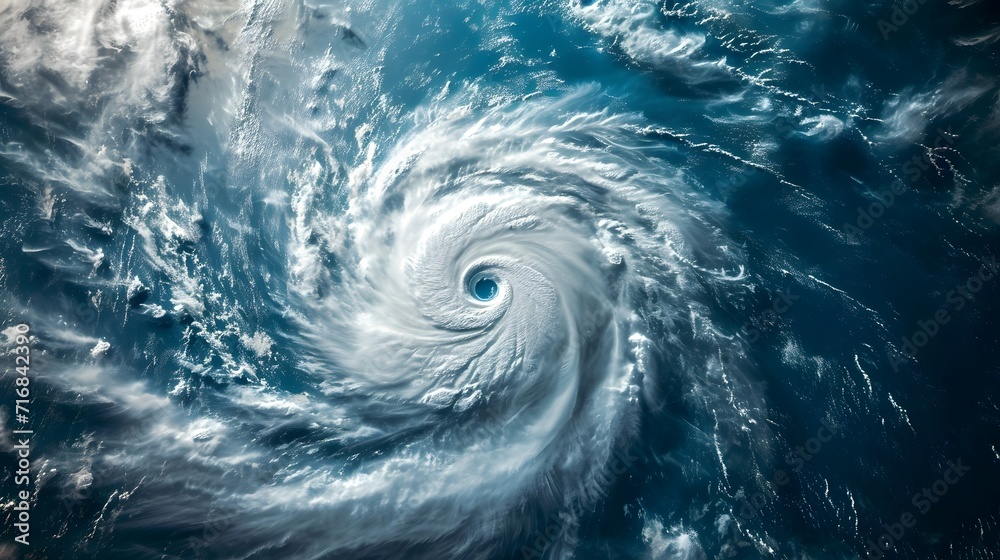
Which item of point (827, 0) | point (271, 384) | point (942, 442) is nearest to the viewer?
point (942, 442)

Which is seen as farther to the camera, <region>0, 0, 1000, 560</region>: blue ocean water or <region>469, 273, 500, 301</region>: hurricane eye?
<region>469, 273, 500, 301</region>: hurricane eye

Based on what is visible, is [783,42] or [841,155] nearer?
[841,155]

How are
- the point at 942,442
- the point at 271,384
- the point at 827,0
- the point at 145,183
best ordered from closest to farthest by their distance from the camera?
the point at 942,442 < the point at 271,384 < the point at 145,183 < the point at 827,0

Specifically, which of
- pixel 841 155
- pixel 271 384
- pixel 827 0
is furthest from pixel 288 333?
pixel 827 0

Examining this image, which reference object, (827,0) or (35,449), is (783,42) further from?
(35,449)

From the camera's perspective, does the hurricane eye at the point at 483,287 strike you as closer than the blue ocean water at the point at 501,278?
No

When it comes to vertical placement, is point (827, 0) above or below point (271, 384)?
above
